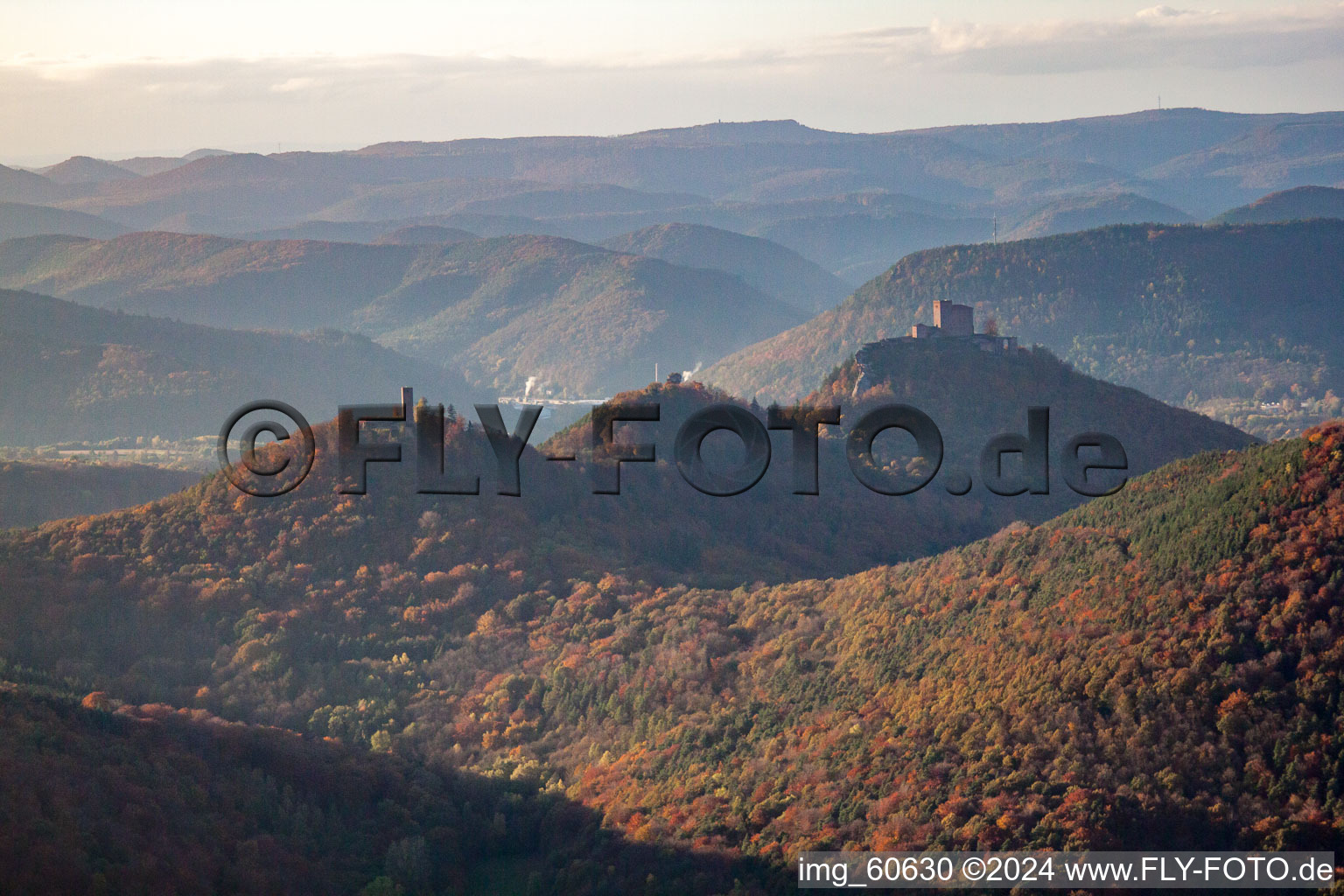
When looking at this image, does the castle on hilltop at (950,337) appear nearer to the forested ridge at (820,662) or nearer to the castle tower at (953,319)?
the castle tower at (953,319)

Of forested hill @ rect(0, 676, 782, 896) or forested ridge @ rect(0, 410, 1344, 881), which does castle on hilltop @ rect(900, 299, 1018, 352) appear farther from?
forested hill @ rect(0, 676, 782, 896)

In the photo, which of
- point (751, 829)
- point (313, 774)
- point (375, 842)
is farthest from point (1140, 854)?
point (313, 774)

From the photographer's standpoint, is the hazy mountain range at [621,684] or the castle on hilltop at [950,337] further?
the castle on hilltop at [950,337]

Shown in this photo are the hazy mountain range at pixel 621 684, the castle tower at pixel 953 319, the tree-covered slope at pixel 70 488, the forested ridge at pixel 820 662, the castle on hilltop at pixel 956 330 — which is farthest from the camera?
the castle tower at pixel 953 319

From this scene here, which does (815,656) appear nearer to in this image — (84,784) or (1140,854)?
(1140,854)

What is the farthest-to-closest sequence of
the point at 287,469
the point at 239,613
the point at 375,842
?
the point at 287,469 → the point at 239,613 → the point at 375,842

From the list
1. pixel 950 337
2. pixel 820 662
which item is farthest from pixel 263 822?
pixel 950 337

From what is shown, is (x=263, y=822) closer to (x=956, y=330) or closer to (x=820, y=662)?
(x=820, y=662)

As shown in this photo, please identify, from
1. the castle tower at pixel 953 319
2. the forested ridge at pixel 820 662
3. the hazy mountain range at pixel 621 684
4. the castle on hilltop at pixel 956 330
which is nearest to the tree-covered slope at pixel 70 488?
the hazy mountain range at pixel 621 684
